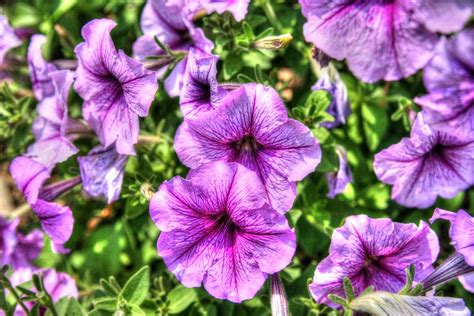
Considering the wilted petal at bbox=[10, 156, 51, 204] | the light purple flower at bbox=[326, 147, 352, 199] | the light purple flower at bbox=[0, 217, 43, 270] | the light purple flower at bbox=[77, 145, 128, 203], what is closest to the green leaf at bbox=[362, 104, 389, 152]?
the light purple flower at bbox=[326, 147, 352, 199]

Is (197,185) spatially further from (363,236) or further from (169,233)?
(363,236)

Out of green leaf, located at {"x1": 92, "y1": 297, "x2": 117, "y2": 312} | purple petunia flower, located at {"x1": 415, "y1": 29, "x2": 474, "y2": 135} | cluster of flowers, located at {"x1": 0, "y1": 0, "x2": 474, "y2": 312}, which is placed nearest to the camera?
purple petunia flower, located at {"x1": 415, "y1": 29, "x2": 474, "y2": 135}

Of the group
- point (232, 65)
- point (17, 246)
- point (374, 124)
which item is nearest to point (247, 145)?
point (232, 65)

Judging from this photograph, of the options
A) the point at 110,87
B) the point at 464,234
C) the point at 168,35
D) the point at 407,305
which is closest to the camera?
the point at 407,305

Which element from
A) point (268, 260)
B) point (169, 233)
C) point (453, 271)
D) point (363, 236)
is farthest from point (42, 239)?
point (453, 271)

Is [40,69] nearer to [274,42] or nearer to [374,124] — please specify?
[274,42]

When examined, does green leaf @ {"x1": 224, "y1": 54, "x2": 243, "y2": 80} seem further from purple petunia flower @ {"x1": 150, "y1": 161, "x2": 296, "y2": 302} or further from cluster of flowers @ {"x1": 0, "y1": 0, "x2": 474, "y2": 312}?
purple petunia flower @ {"x1": 150, "y1": 161, "x2": 296, "y2": 302}
